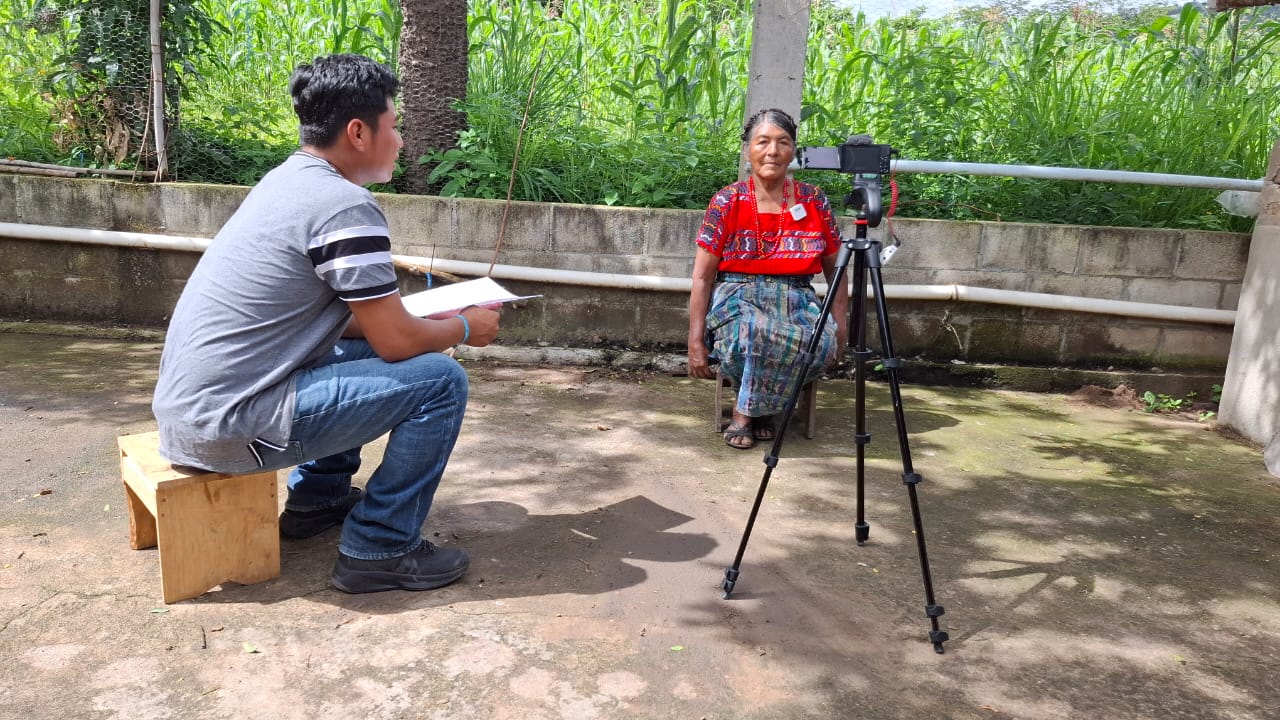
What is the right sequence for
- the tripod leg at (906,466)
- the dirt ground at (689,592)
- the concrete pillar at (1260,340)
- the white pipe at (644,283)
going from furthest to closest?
1. the white pipe at (644,283)
2. the concrete pillar at (1260,340)
3. the tripod leg at (906,466)
4. the dirt ground at (689,592)

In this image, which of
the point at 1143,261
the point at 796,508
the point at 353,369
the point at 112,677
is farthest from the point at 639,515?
the point at 1143,261

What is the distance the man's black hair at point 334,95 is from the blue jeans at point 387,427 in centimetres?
68

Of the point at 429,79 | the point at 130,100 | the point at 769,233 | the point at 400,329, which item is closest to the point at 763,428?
the point at 769,233

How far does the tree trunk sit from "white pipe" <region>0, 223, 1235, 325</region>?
77 centimetres

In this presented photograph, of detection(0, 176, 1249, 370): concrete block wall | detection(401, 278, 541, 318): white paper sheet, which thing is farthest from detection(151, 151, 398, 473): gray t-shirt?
detection(0, 176, 1249, 370): concrete block wall

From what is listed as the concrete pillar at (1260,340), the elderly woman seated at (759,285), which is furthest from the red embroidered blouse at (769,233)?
the concrete pillar at (1260,340)

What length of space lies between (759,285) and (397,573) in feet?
7.54

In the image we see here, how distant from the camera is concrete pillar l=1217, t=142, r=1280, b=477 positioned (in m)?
4.86

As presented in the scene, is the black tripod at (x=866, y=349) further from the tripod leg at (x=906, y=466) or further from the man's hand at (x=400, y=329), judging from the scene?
the man's hand at (x=400, y=329)

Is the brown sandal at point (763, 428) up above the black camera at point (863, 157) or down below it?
below

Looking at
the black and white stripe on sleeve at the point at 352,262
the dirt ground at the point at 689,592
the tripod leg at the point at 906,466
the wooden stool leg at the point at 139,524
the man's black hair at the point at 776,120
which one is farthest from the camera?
the man's black hair at the point at 776,120

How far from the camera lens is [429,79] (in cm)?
616

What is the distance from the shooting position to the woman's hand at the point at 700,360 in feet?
15.0

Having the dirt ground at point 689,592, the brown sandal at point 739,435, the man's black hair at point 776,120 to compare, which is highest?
the man's black hair at point 776,120
